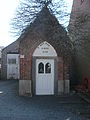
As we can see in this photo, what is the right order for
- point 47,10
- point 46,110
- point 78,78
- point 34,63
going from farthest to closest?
point 78,78 → point 34,63 → point 47,10 → point 46,110

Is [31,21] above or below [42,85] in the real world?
above

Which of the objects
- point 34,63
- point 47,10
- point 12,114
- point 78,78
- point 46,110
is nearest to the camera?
point 12,114

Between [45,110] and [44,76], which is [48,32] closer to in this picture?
[44,76]

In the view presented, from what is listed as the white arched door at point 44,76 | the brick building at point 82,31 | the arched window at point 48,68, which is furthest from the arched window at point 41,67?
the brick building at point 82,31

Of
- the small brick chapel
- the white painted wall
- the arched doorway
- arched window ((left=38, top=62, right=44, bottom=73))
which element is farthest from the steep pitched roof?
arched window ((left=38, top=62, right=44, bottom=73))

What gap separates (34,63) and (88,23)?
15.0 ft

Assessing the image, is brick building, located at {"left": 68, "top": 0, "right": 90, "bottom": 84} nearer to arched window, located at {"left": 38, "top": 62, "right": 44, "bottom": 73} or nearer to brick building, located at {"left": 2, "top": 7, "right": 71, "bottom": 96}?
brick building, located at {"left": 2, "top": 7, "right": 71, "bottom": 96}

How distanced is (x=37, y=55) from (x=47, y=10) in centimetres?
319

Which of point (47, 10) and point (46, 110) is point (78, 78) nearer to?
point (47, 10)

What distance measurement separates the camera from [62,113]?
11961mm

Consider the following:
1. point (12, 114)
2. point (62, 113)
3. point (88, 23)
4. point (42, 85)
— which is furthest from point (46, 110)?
point (88, 23)

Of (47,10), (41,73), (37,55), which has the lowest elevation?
(41,73)

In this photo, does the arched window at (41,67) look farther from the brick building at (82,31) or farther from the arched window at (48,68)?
the brick building at (82,31)

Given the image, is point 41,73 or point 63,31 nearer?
point 63,31
